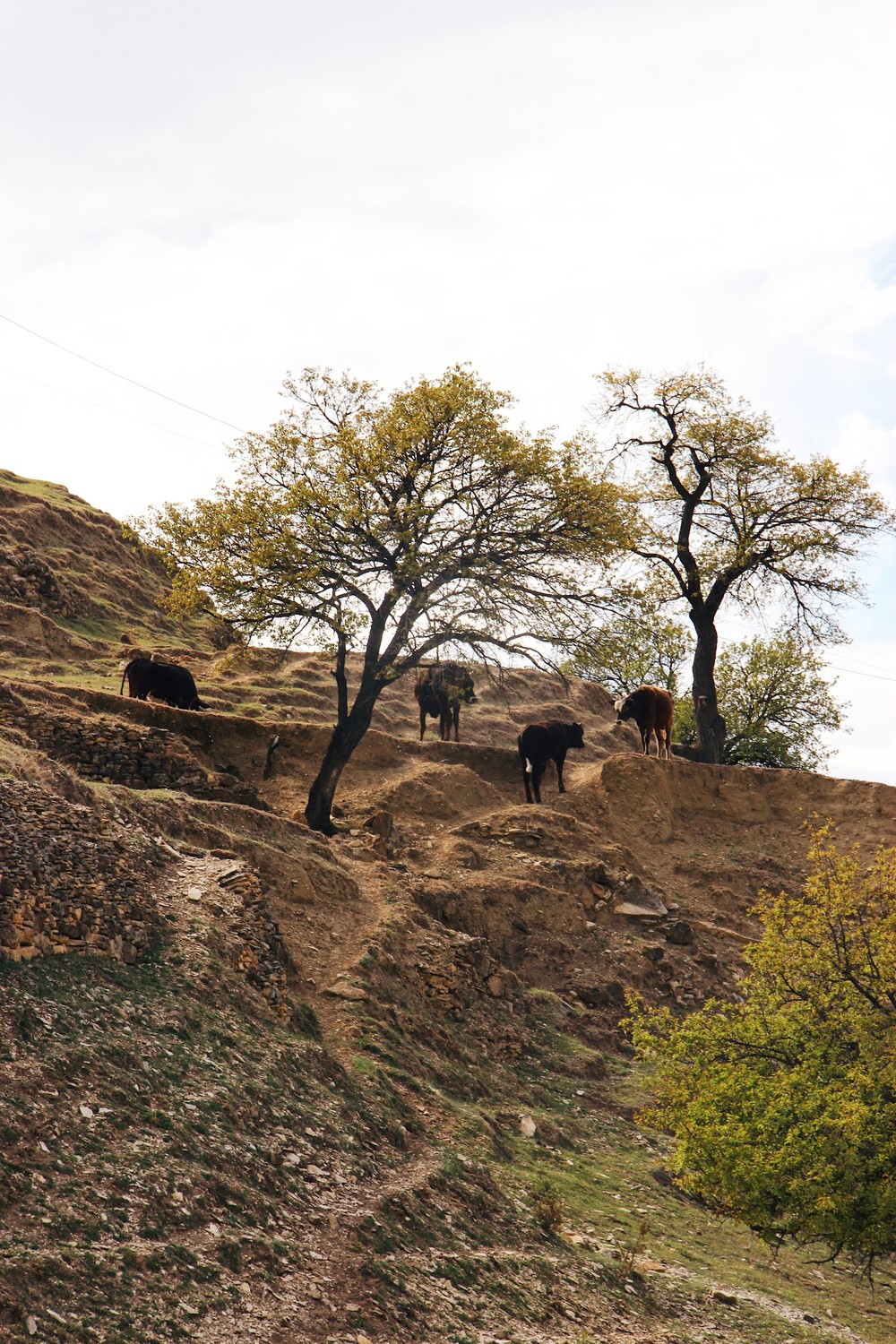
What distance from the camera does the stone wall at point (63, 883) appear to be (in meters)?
12.0

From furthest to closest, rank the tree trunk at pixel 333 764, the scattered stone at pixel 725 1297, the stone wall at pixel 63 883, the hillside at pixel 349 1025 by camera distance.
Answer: the tree trunk at pixel 333 764
the scattered stone at pixel 725 1297
the stone wall at pixel 63 883
the hillside at pixel 349 1025

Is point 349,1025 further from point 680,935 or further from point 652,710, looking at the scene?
point 652,710

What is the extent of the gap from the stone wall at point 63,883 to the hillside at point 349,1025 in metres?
0.05

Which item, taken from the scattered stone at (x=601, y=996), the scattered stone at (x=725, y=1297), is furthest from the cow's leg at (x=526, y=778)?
the scattered stone at (x=725, y=1297)

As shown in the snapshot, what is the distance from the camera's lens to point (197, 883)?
16.1 m

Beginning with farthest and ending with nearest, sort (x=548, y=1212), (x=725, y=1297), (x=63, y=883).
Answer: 1. (x=548, y=1212)
2. (x=725, y=1297)
3. (x=63, y=883)

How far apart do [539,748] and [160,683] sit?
1040 centimetres

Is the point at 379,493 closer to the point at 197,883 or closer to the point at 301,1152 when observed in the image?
the point at 197,883

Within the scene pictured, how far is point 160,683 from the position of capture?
25234mm

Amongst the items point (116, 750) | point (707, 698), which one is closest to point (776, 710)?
point (707, 698)

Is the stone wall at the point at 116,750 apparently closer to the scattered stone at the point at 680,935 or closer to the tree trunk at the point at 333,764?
the tree trunk at the point at 333,764

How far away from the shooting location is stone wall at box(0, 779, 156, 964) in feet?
39.5

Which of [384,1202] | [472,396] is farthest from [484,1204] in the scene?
[472,396]

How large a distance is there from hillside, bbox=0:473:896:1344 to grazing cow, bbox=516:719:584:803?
760 millimetres
